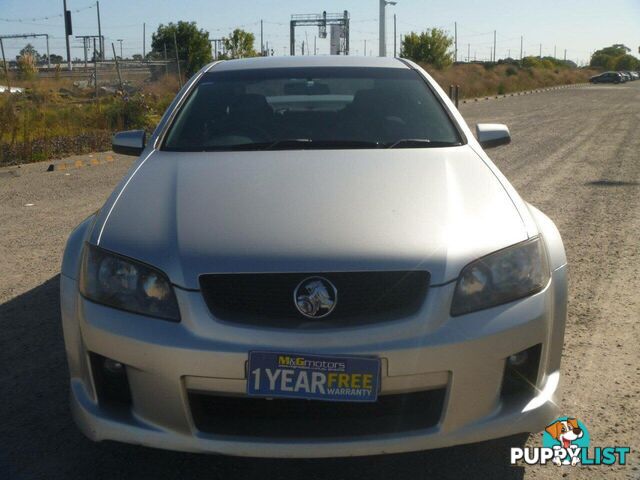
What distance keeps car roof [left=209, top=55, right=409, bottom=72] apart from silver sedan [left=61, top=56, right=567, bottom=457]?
169 centimetres

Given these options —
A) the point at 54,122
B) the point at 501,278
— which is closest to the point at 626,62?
the point at 54,122

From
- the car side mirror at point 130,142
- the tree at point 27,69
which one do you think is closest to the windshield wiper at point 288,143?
the car side mirror at point 130,142

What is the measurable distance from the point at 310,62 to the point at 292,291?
2366 millimetres

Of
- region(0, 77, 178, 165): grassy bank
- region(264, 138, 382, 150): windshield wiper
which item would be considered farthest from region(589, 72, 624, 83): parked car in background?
region(264, 138, 382, 150): windshield wiper

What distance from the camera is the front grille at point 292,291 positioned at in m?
2.40

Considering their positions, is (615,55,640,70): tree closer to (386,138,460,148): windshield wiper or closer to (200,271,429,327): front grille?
(386,138,460,148): windshield wiper

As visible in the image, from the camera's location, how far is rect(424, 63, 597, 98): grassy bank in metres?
42.2

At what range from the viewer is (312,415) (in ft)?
7.97

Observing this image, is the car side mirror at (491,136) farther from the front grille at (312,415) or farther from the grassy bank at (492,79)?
the grassy bank at (492,79)

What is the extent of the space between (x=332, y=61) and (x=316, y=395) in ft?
8.66

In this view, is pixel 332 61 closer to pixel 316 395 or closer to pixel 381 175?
pixel 381 175

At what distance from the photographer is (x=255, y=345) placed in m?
2.32

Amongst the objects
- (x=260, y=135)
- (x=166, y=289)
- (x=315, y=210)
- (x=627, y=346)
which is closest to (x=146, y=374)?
(x=166, y=289)

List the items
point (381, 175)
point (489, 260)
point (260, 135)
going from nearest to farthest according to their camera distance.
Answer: point (489, 260)
point (381, 175)
point (260, 135)
